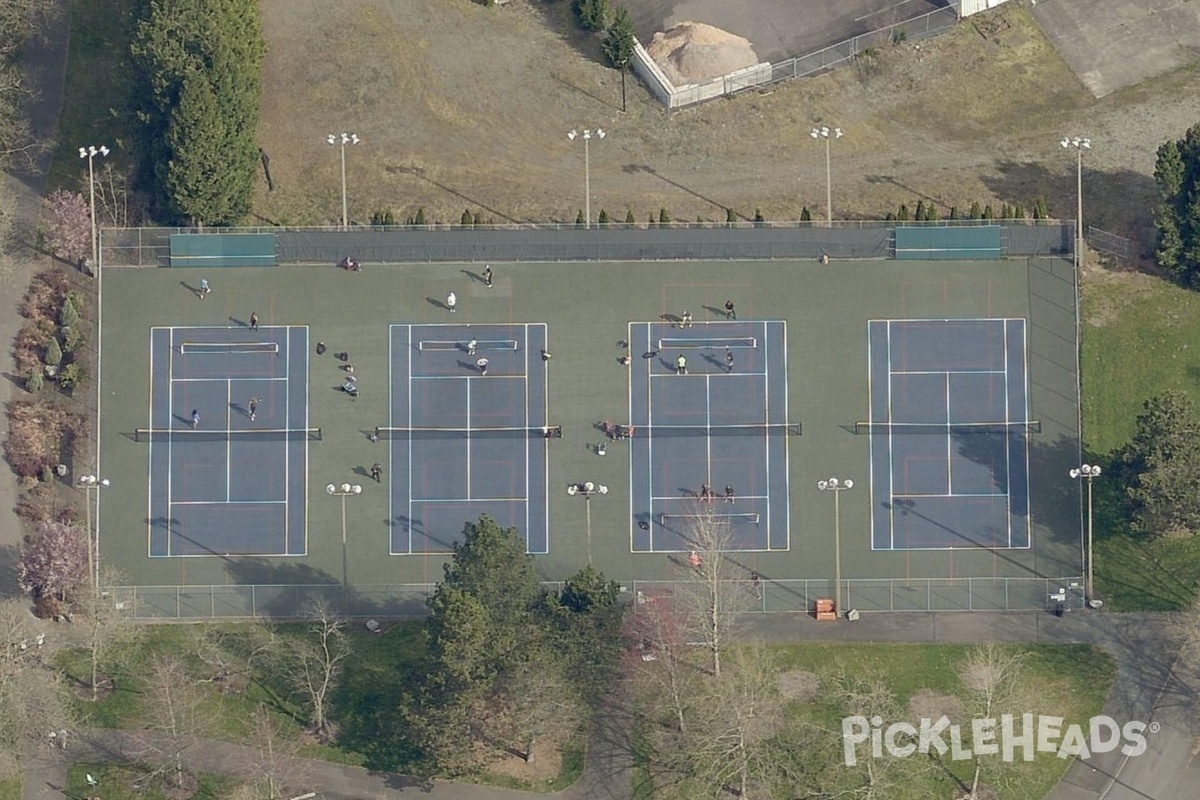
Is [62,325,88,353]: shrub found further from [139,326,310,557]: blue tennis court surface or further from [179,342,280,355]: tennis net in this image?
[179,342,280,355]: tennis net

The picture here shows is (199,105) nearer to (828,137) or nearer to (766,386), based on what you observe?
(766,386)

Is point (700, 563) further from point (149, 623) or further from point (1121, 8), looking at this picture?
point (1121, 8)

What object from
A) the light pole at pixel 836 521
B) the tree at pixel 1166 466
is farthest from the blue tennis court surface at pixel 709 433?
the tree at pixel 1166 466

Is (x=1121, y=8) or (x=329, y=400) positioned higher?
(x=1121, y=8)

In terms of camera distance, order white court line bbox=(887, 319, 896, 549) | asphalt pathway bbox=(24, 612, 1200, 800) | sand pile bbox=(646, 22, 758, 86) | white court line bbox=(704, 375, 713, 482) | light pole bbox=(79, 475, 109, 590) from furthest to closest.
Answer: sand pile bbox=(646, 22, 758, 86) < white court line bbox=(704, 375, 713, 482) < white court line bbox=(887, 319, 896, 549) < light pole bbox=(79, 475, 109, 590) < asphalt pathway bbox=(24, 612, 1200, 800)

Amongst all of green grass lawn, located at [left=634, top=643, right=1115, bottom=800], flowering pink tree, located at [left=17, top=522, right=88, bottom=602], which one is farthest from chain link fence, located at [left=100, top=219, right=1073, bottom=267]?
green grass lawn, located at [left=634, top=643, right=1115, bottom=800]

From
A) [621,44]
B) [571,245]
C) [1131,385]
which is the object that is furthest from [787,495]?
[621,44]

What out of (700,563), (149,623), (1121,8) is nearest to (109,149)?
(149,623)

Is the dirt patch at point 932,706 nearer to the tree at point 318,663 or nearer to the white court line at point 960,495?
the white court line at point 960,495
